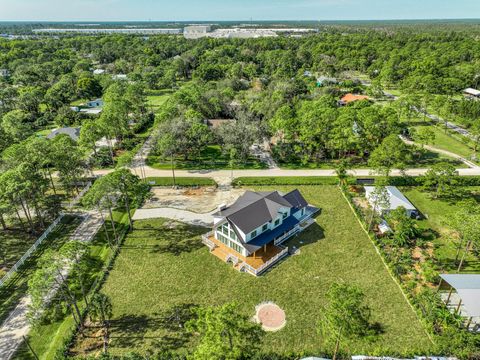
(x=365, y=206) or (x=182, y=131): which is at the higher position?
(x=182, y=131)

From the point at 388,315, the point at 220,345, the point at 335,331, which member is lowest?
the point at 388,315

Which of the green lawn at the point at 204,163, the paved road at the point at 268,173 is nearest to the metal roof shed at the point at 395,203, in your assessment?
the paved road at the point at 268,173

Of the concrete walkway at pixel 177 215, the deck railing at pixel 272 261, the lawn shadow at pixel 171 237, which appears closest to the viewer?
the deck railing at pixel 272 261

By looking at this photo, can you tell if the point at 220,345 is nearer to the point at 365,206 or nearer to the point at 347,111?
the point at 365,206

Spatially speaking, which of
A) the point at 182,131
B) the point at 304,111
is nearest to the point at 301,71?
the point at 304,111

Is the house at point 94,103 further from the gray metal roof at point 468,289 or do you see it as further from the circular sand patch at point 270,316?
the gray metal roof at point 468,289

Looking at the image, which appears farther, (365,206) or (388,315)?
(365,206)

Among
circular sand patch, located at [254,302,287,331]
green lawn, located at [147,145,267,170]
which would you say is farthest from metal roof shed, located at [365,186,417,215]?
green lawn, located at [147,145,267,170]

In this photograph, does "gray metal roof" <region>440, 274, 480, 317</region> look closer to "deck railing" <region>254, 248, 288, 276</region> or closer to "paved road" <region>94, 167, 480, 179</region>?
"deck railing" <region>254, 248, 288, 276</region>
